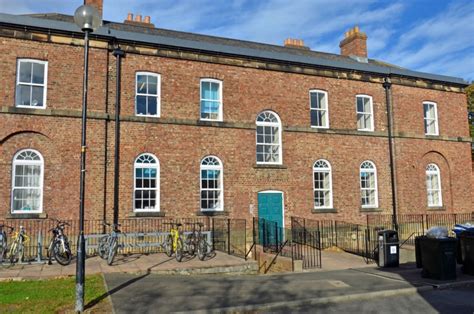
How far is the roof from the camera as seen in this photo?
15453mm

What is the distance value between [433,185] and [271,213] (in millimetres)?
10319

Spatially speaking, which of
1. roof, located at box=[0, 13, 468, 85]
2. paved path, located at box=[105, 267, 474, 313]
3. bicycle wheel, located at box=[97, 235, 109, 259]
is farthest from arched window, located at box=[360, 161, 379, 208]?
bicycle wheel, located at box=[97, 235, 109, 259]

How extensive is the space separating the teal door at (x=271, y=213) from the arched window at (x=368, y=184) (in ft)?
15.9

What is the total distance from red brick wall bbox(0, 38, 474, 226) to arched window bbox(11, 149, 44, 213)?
235 mm

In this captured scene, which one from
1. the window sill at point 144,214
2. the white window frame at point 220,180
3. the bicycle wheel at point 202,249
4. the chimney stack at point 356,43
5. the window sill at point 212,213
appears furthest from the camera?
the chimney stack at point 356,43

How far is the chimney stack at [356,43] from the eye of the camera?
26203 millimetres

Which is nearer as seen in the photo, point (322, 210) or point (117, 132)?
point (117, 132)

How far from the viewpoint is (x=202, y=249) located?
1357 centimetres

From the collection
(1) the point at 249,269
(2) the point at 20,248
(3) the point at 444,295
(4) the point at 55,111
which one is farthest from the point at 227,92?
(3) the point at 444,295

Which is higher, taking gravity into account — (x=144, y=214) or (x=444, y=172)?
(x=444, y=172)

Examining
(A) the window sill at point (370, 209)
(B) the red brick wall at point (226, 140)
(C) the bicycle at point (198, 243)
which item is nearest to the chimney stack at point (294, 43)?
(B) the red brick wall at point (226, 140)

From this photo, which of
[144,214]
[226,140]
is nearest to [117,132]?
[144,214]

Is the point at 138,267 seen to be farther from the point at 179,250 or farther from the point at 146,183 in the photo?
the point at 146,183

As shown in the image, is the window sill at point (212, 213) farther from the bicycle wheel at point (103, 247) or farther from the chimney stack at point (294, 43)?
the chimney stack at point (294, 43)
